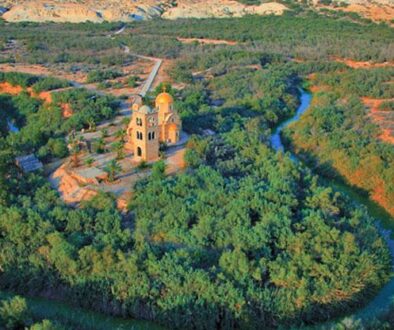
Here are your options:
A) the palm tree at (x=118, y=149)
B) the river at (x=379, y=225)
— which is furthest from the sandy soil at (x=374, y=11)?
the palm tree at (x=118, y=149)

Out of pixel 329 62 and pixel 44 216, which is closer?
pixel 44 216

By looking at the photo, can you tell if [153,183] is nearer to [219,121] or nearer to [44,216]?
[44,216]

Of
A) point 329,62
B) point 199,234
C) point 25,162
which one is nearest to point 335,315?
point 199,234

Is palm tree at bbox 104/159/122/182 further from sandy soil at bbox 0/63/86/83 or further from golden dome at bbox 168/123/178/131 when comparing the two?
sandy soil at bbox 0/63/86/83

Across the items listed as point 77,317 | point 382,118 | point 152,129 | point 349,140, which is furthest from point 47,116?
point 382,118

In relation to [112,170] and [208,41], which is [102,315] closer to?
[112,170]

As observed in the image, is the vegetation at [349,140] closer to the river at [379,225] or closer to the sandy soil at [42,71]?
the river at [379,225]
